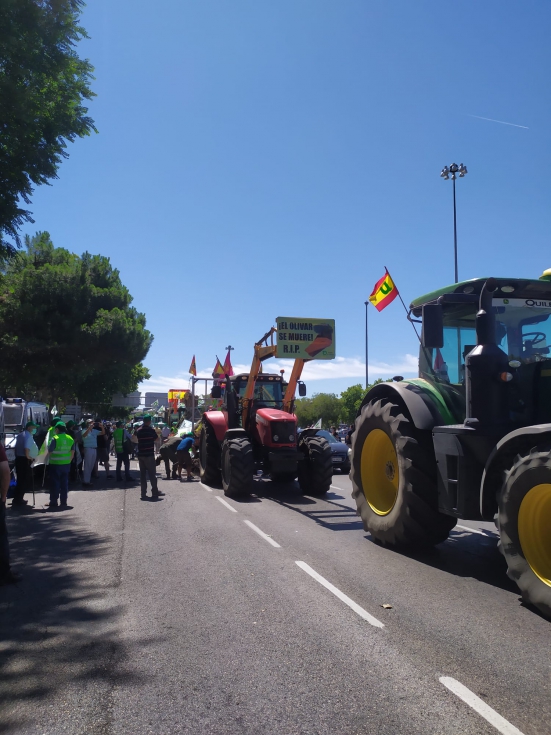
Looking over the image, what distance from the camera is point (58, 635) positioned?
468 cm

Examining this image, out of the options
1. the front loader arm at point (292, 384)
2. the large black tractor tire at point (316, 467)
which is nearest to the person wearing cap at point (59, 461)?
the front loader arm at point (292, 384)

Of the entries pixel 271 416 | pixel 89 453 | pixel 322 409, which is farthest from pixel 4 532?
pixel 322 409

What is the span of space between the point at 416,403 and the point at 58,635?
436cm

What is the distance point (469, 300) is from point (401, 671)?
3.90 meters

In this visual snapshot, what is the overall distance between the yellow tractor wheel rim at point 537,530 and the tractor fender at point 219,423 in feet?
32.2

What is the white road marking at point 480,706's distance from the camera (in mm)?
3162

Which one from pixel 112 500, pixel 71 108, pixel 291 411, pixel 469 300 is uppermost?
pixel 71 108

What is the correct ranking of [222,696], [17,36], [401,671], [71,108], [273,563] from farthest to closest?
[71,108], [17,36], [273,563], [401,671], [222,696]

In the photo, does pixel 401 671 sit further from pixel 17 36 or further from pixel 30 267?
pixel 30 267

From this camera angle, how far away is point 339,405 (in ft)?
305

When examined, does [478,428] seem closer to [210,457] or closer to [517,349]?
[517,349]

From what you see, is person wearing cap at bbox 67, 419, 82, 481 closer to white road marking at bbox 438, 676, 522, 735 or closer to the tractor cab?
the tractor cab

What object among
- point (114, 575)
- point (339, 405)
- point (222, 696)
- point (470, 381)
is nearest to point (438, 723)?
point (222, 696)

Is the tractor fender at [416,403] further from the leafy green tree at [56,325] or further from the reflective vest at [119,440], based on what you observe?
the leafy green tree at [56,325]
